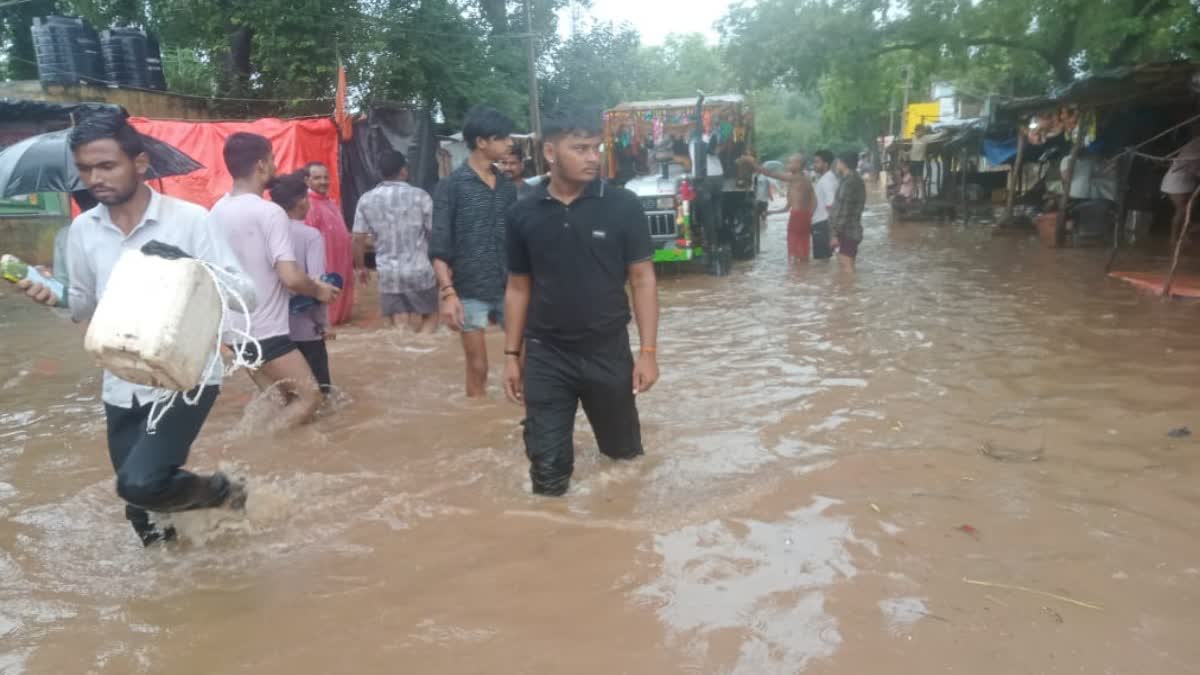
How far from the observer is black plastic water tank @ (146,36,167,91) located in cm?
1500

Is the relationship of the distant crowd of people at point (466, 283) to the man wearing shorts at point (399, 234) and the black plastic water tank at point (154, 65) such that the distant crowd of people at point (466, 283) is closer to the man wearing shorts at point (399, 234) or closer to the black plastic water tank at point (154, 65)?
the man wearing shorts at point (399, 234)

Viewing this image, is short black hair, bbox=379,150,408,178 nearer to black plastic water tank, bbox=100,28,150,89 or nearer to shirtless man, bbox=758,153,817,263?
shirtless man, bbox=758,153,817,263

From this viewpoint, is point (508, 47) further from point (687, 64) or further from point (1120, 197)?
point (687, 64)

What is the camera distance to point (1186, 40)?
12.3 meters

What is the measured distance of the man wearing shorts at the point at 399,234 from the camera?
23.7 feet

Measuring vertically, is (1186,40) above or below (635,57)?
below

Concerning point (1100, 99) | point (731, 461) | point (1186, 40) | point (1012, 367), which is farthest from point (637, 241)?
point (1186, 40)

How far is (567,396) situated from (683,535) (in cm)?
72

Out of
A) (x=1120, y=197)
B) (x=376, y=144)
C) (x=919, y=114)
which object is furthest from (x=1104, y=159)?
(x=919, y=114)

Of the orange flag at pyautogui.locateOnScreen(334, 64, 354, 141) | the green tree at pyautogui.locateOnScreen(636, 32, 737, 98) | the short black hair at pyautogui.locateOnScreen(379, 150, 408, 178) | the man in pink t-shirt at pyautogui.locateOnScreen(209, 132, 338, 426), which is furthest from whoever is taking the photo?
the green tree at pyautogui.locateOnScreen(636, 32, 737, 98)

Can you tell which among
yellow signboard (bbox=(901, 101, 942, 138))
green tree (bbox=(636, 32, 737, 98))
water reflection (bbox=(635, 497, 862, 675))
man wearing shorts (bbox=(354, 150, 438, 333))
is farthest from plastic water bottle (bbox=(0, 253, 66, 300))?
yellow signboard (bbox=(901, 101, 942, 138))

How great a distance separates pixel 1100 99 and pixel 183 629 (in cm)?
1271

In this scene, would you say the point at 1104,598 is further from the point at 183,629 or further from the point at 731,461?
the point at 183,629

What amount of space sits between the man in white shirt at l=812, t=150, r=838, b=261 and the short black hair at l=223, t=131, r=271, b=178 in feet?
28.2
